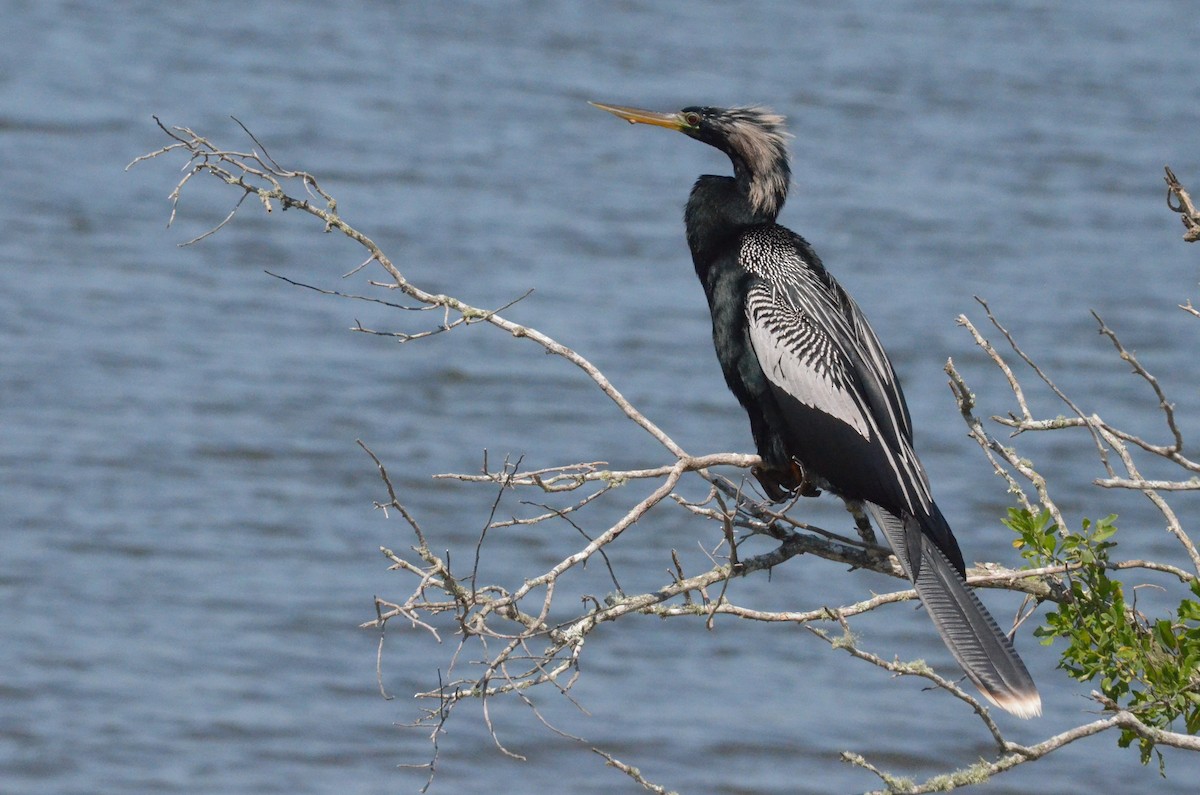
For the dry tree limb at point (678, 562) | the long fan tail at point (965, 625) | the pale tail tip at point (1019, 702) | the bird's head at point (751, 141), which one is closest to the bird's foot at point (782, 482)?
the dry tree limb at point (678, 562)

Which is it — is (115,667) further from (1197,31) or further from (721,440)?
(1197,31)

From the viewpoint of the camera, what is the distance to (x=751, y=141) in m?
4.57

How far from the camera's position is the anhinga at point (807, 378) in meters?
3.75

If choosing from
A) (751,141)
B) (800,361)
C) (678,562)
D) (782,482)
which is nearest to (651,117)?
(751,141)

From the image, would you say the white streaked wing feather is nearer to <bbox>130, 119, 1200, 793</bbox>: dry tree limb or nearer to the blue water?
<bbox>130, 119, 1200, 793</bbox>: dry tree limb

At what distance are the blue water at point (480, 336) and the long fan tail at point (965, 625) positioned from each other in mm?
2425

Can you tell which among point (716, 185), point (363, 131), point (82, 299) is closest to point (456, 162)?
point (363, 131)

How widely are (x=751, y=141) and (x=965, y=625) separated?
5.04ft

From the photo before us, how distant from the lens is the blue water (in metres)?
6.86

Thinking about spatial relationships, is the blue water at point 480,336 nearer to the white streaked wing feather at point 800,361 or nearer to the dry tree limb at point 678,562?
the white streaked wing feather at point 800,361

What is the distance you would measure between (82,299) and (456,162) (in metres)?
3.47

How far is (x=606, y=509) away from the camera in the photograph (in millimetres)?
8383

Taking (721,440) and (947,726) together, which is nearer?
(947,726)

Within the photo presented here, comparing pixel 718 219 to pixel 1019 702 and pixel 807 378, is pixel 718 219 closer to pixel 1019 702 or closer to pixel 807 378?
pixel 807 378
